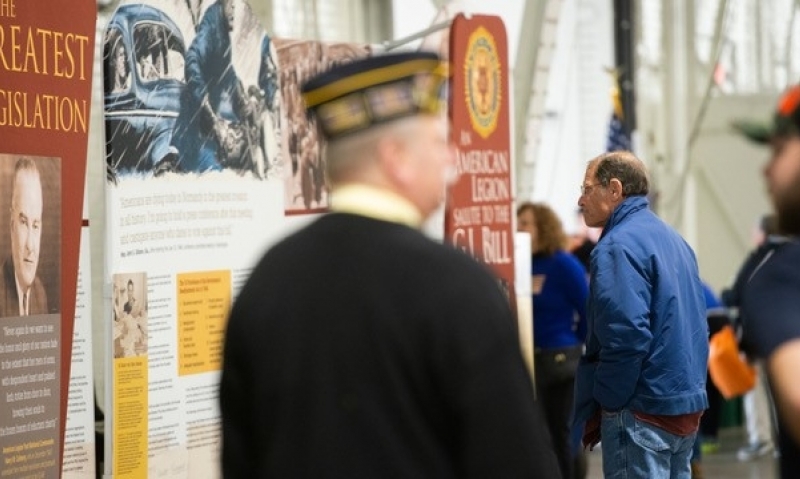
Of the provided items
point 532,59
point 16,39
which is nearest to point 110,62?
point 16,39

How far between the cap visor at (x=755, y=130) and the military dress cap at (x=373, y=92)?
505mm

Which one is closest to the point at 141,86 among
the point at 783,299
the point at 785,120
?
the point at 785,120

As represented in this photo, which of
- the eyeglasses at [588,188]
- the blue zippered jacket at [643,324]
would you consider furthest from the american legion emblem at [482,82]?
the blue zippered jacket at [643,324]

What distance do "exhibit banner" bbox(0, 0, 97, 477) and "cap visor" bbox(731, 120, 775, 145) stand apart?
229 centimetres

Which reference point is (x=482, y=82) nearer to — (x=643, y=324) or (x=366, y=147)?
(x=643, y=324)

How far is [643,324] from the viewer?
17.7 ft

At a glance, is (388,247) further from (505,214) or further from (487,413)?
(505,214)

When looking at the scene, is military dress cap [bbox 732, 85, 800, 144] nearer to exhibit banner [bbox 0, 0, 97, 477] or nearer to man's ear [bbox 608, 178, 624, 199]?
exhibit banner [bbox 0, 0, 97, 477]

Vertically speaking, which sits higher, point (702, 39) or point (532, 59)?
point (702, 39)

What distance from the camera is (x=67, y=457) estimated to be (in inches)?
185

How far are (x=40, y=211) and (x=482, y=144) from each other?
8.07 ft

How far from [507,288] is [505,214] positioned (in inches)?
12.5

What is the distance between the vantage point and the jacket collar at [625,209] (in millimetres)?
5625

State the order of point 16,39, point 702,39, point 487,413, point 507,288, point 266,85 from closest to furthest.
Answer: point 487,413 → point 16,39 → point 266,85 → point 507,288 → point 702,39
